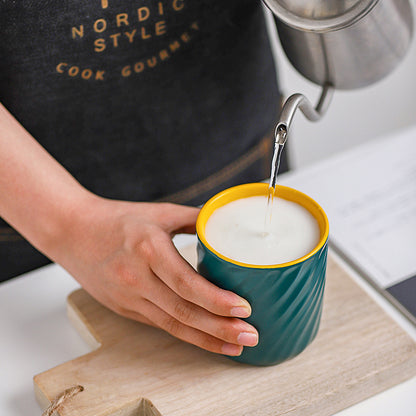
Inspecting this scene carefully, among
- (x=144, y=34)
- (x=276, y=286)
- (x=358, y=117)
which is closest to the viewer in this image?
(x=276, y=286)

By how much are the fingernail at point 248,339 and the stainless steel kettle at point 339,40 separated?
0.58 feet

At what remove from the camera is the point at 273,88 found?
3.05 feet

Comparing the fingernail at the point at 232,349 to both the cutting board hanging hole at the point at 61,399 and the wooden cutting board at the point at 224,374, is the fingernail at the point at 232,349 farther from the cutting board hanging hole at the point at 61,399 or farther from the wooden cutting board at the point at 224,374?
the cutting board hanging hole at the point at 61,399

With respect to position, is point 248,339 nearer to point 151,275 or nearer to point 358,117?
point 151,275

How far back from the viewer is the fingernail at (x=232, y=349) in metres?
0.58

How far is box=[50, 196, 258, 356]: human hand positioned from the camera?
56 cm

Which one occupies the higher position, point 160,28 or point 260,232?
point 160,28

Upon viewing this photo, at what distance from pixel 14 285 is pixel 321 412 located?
39 cm

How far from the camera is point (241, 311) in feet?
1.76

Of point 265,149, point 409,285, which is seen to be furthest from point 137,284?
point 265,149

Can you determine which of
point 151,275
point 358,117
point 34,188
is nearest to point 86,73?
point 34,188

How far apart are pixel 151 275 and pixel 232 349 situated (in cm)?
10

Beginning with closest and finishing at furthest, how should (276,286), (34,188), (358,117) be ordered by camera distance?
1. (276,286)
2. (34,188)
3. (358,117)

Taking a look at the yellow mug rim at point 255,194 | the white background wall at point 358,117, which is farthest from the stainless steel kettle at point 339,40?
the white background wall at point 358,117
